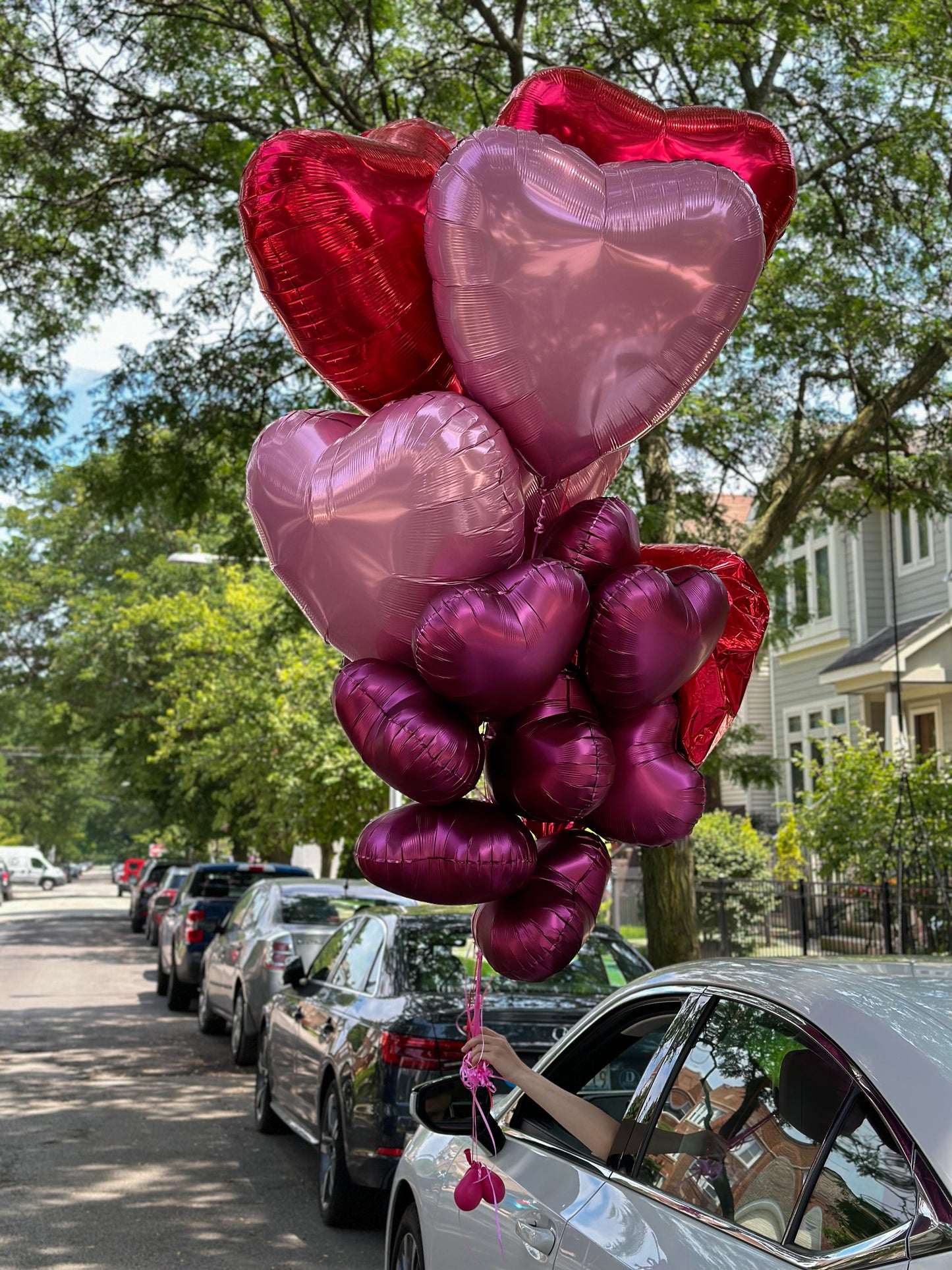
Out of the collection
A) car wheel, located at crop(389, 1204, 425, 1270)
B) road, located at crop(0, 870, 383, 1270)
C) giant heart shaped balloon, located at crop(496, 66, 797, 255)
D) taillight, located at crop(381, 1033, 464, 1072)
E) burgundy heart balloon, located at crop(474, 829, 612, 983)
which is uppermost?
giant heart shaped balloon, located at crop(496, 66, 797, 255)

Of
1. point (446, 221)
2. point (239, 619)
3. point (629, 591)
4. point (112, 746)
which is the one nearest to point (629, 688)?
point (629, 591)

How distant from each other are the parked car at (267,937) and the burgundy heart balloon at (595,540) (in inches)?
333

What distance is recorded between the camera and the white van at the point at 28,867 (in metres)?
78.2

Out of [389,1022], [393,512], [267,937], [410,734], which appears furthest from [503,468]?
[267,937]

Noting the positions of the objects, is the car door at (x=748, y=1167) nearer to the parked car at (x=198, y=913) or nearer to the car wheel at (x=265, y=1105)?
the car wheel at (x=265, y=1105)

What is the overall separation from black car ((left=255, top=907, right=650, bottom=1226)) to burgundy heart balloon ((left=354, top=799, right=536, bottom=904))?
378 centimetres

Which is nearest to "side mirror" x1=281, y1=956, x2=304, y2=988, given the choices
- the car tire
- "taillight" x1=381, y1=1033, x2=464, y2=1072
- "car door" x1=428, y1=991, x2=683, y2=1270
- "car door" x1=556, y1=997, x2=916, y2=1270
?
"taillight" x1=381, y1=1033, x2=464, y2=1072

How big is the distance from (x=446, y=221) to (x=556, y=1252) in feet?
8.18

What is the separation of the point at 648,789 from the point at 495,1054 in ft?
3.19

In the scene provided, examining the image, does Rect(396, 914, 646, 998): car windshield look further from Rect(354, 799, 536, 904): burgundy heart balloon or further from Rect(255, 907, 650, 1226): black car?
Rect(354, 799, 536, 904): burgundy heart balloon

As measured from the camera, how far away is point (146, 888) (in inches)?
1335

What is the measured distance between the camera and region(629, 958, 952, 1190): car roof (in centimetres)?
251

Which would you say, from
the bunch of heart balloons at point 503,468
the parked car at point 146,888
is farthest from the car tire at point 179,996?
the bunch of heart balloons at point 503,468

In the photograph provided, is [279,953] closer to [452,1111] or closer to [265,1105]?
[265,1105]
